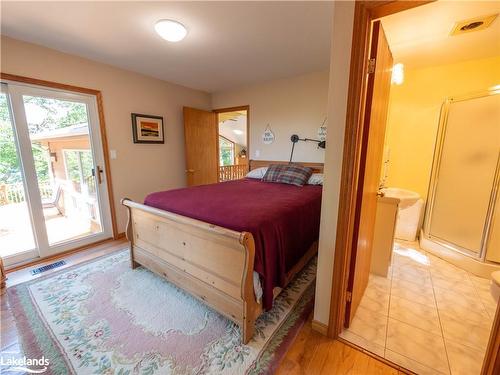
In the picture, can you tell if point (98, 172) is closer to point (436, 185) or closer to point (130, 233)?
point (130, 233)

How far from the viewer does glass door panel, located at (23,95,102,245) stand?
2383mm

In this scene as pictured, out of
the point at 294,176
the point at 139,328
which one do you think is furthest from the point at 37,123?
the point at 294,176

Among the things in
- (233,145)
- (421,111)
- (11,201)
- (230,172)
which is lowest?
(230,172)

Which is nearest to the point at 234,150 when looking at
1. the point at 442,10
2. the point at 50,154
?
the point at 50,154

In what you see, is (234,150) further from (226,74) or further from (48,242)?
(48,242)

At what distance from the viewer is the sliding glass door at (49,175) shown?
2.22 m

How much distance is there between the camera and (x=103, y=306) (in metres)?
1.71

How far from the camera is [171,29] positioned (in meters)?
1.83

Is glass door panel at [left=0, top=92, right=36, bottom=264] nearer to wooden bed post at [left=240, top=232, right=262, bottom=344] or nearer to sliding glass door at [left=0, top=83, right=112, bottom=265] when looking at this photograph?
sliding glass door at [left=0, top=83, right=112, bottom=265]

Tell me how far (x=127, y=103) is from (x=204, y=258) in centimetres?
263

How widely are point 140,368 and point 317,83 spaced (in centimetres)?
353

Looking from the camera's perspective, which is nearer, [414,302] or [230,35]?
[414,302]

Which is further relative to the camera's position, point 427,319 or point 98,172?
point 98,172

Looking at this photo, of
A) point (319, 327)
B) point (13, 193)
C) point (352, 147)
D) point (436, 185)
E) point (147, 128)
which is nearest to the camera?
point (352, 147)
